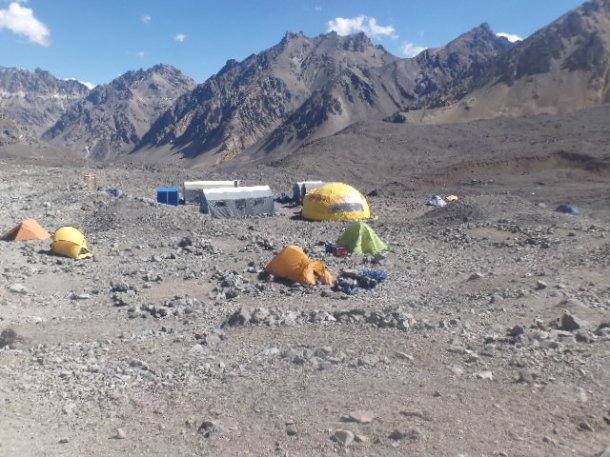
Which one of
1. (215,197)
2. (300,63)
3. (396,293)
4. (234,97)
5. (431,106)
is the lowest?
(396,293)

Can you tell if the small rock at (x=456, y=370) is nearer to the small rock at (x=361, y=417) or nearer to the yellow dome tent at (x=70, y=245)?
the small rock at (x=361, y=417)

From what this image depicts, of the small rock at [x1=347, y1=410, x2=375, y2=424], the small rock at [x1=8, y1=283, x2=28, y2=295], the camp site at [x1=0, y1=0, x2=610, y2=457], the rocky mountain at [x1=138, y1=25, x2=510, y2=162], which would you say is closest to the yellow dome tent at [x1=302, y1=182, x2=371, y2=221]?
the camp site at [x1=0, y1=0, x2=610, y2=457]

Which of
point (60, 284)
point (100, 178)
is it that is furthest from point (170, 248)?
point (100, 178)

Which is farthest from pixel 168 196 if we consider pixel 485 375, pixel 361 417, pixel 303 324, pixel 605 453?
pixel 605 453

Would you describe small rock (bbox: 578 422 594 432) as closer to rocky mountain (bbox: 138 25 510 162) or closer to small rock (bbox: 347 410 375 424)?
small rock (bbox: 347 410 375 424)

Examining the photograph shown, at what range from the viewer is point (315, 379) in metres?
8.38

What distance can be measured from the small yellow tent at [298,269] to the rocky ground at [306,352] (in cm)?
35

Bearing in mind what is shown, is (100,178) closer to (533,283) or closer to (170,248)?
(170,248)

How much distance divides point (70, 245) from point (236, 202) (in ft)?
35.2

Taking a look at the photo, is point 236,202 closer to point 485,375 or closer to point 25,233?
point 25,233

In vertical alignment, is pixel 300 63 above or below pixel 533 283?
above

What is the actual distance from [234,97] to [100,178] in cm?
10943

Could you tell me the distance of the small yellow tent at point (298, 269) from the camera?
15.3m

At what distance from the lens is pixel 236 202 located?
28172 millimetres
